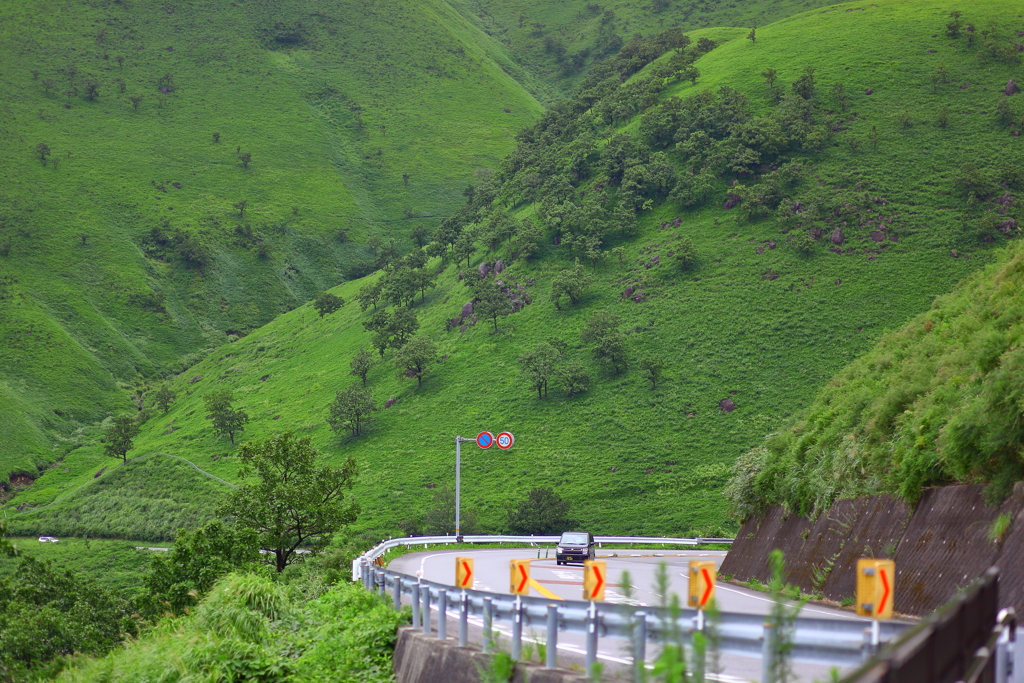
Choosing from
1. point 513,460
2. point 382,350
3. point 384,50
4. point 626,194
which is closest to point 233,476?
point 382,350

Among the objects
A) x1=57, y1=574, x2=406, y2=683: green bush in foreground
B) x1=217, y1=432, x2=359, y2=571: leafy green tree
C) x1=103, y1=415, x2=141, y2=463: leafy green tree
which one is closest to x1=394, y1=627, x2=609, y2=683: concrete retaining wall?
x1=57, y1=574, x2=406, y2=683: green bush in foreground

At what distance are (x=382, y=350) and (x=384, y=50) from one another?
390 feet

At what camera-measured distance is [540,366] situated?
7731 cm

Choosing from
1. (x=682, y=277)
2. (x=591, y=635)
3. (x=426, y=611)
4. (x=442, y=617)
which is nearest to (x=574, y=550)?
(x=426, y=611)

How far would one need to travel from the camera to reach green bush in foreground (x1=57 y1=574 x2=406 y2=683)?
11844 mm

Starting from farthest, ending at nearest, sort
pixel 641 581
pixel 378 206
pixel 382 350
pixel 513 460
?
1. pixel 378 206
2. pixel 382 350
3. pixel 513 460
4. pixel 641 581

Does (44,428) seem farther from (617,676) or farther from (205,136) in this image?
(617,676)

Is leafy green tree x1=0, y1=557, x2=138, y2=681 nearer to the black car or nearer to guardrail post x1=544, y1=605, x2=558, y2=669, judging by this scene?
the black car

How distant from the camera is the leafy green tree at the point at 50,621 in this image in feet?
99.9

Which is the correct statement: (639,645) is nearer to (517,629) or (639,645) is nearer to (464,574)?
(517,629)

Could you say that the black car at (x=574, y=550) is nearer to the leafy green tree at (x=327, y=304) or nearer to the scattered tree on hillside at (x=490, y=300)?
the scattered tree on hillside at (x=490, y=300)

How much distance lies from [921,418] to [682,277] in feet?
237

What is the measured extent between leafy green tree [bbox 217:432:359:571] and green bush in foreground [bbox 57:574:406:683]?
48.3 ft

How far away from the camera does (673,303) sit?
83.4m
